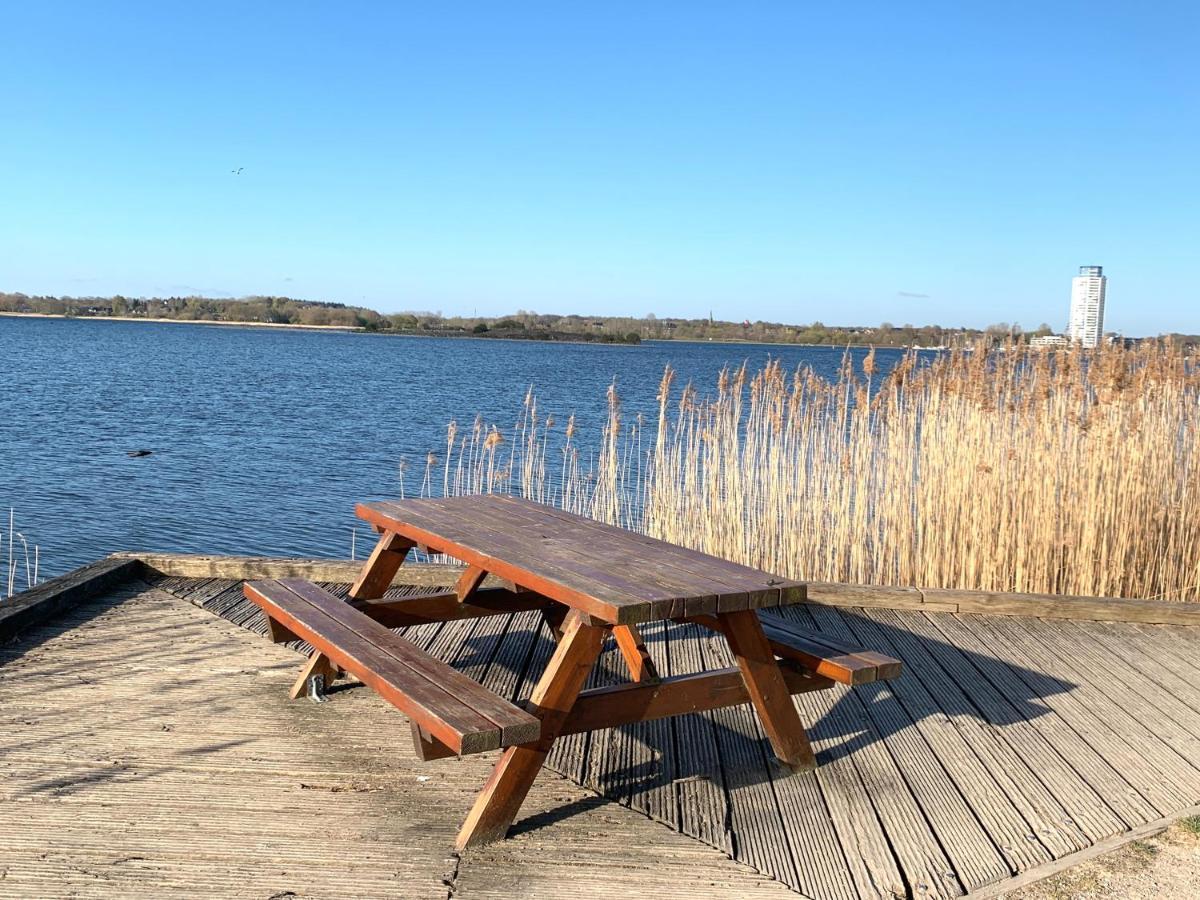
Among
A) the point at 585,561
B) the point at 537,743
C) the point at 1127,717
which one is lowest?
the point at 1127,717

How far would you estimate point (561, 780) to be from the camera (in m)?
3.01

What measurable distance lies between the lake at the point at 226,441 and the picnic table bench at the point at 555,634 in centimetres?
619

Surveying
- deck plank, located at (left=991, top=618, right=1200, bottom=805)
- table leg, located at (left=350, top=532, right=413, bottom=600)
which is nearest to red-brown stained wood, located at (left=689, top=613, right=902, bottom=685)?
deck plank, located at (left=991, top=618, right=1200, bottom=805)

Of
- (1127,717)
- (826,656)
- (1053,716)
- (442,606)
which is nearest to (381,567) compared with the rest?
(442,606)

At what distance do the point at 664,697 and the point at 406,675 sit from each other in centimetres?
71

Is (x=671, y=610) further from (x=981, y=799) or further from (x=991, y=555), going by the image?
(x=991, y=555)

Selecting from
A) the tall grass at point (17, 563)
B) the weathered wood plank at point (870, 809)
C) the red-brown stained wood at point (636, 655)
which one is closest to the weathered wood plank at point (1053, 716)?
the weathered wood plank at point (870, 809)

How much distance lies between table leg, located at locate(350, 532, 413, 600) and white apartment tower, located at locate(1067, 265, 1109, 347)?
4755 millimetres

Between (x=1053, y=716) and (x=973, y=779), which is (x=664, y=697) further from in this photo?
(x=1053, y=716)

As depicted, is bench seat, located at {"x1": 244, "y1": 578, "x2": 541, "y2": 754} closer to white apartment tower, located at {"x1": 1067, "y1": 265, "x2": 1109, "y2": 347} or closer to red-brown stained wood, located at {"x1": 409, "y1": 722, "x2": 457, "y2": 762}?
red-brown stained wood, located at {"x1": 409, "y1": 722, "x2": 457, "y2": 762}

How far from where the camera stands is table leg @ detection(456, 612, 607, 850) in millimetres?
2570

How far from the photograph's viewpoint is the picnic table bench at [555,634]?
251 centimetres

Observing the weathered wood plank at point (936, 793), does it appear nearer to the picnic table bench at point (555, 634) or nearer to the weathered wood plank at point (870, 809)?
the weathered wood plank at point (870, 809)

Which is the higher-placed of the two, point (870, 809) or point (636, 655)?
point (636, 655)
